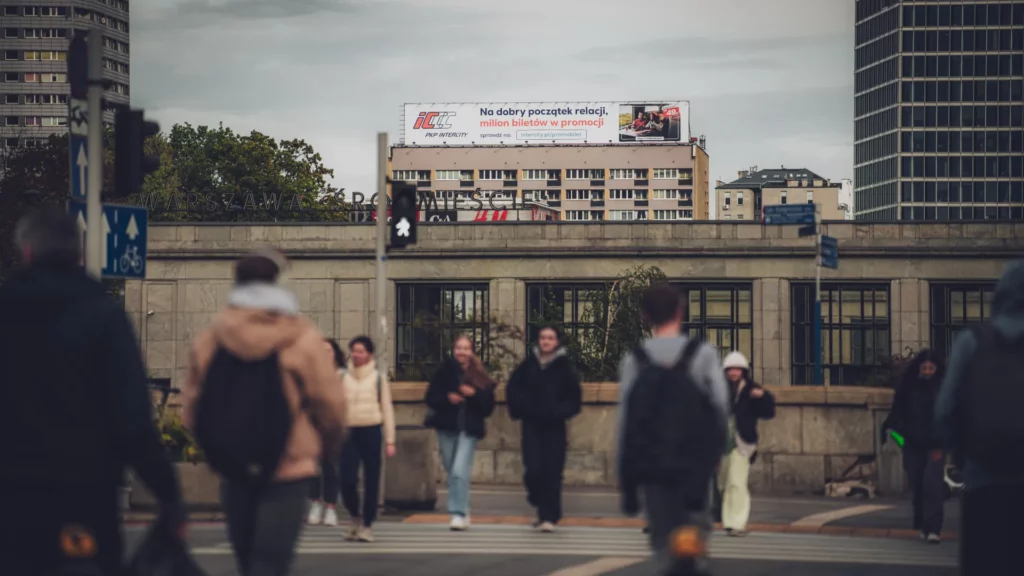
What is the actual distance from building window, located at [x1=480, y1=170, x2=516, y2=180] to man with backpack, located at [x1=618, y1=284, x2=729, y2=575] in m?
171

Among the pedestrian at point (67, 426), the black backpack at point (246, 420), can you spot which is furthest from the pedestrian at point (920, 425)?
the pedestrian at point (67, 426)

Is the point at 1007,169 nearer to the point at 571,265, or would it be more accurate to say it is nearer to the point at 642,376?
the point at 571,265

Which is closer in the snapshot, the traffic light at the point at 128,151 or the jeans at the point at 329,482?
the traffic light at the point at 128,151

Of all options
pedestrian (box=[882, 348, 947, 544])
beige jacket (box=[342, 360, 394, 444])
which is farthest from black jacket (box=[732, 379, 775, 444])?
beige jacket (box=[342, 360, 394, 444])

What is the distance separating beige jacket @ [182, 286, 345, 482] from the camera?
584 cm

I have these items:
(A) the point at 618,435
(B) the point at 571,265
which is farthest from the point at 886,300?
(A) the point at 618,435

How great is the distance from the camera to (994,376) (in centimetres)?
610

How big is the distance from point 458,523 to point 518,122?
462ft

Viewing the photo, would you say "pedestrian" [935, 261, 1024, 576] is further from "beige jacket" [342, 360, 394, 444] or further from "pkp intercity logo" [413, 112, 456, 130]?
"pkp intercity logo" [413, 112, 456, 130]

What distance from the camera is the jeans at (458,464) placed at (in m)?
12.9

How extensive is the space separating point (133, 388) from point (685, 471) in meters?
2.60

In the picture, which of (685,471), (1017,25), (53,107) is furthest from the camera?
(53,107)

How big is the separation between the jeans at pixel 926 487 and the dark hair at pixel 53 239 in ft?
30.1

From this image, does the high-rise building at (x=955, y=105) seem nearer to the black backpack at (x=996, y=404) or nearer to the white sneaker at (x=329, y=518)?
the white sneaker at (x=329, y=518)
